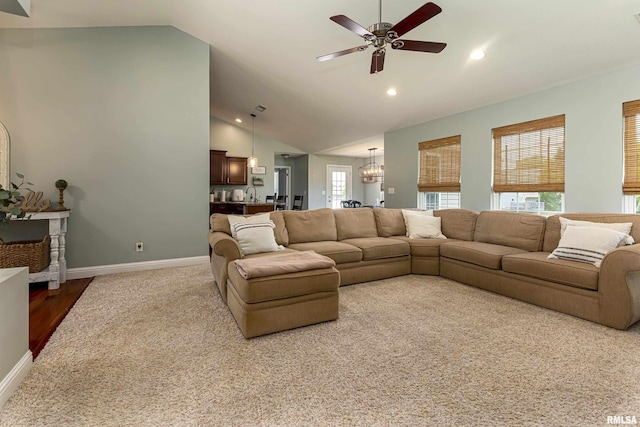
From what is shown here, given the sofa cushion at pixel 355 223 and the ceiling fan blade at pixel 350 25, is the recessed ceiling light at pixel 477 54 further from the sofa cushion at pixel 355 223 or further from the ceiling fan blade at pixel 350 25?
the sofa cushion at pixel 355 223

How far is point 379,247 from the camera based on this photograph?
3768 mm

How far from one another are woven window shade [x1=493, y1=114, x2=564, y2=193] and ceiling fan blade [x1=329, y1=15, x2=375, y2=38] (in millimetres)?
2959

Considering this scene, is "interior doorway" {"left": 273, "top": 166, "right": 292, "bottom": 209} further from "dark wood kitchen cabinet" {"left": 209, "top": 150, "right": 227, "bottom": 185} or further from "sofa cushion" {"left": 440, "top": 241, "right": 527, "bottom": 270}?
"sofa cushion" {"left": 440, "top": 241, "right": 527, "bottom": 270}

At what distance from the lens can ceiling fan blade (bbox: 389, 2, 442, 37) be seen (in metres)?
2.25

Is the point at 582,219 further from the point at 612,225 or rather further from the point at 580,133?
the point at 580,133

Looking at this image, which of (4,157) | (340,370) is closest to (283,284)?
(340,370)

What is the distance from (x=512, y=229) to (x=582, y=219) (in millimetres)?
671

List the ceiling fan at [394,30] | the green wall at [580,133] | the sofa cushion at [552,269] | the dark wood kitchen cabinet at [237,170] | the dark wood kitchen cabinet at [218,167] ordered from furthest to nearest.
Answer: the dark wood kitchen cabinet at [237,170] < the dark wood kitchen cabinet at [218,167] < the green wall at [580,133] < the sofa cushion at [552,269] < the ceiling fan at [394,30]

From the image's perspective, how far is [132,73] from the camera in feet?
13.5

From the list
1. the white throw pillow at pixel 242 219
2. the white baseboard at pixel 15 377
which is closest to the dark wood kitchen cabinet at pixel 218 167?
the white throw pillow at pixel 242 219

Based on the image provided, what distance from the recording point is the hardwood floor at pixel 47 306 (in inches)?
89.1

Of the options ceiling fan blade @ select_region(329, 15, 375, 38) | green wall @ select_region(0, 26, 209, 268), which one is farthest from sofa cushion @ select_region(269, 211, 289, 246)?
ceiling fan blade @ select_region(329, 15, 375, 38)

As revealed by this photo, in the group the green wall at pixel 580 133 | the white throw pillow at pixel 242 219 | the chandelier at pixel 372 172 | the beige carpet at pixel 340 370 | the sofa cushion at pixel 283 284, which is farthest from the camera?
the chandelier at pixel 372 172

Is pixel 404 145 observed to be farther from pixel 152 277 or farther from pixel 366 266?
pixel 152 277
